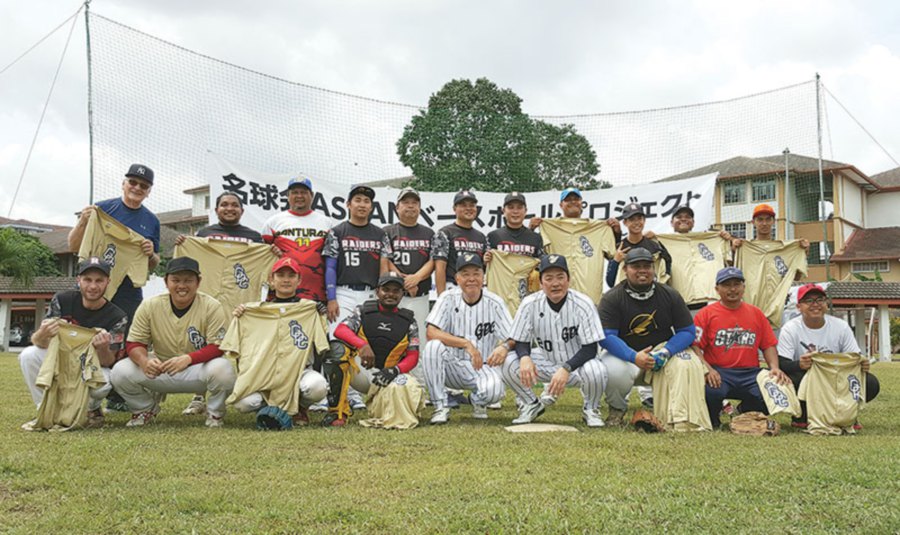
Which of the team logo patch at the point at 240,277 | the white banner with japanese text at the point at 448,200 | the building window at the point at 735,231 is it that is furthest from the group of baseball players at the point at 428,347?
the white banner with japanese text at the point at 448,200

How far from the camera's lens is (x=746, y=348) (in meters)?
5.39

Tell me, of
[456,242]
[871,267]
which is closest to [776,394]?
[456,242]

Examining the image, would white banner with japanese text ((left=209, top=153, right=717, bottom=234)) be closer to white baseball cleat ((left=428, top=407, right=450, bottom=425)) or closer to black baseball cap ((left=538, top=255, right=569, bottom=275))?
black baseball cap ((left=538, top=255, right=569, bottom=275))

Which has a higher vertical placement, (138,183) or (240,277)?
(138,183)

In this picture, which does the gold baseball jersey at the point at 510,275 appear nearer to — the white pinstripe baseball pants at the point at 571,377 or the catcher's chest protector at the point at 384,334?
the white pinstripe baseball pants at the point at 571,377

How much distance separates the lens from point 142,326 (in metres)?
5.25

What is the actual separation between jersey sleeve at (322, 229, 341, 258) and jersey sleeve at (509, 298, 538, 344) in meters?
1.94

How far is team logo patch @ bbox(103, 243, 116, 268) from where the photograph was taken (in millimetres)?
5848

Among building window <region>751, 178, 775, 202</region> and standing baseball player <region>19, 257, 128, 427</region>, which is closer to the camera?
standing baseball player <region>19, 257, 128, 427</region>

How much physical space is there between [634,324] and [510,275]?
1745mm

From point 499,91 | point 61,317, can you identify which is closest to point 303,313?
point 61,317

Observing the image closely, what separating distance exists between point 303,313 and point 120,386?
4.98 feet

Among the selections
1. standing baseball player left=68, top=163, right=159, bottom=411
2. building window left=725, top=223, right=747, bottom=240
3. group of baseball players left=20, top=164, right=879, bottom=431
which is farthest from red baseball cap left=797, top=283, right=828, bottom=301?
standing baseball player left=68, top=163, right=159, bottom=411

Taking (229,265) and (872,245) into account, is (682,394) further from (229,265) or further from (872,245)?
(872,245)
